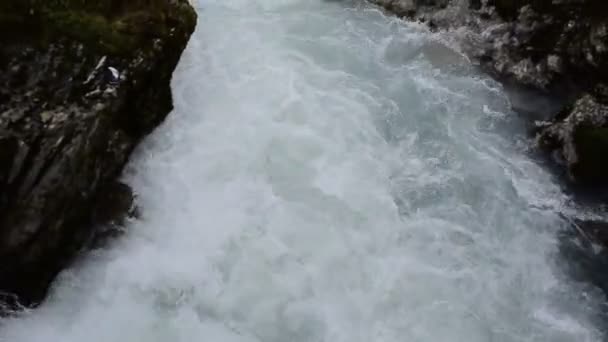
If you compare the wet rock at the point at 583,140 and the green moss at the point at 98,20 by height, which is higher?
the green moss at the point at 98,20

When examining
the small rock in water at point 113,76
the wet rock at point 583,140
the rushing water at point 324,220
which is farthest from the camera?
the wet rock at point 583,140

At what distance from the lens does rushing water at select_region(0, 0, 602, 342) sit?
28.8ft

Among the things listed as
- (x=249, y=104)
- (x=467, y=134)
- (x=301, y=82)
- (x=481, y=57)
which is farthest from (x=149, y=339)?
(x=481, y=57)

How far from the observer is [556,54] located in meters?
13.1

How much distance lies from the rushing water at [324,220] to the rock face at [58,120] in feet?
2.03

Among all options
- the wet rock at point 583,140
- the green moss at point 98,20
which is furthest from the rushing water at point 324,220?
the green moss at point 98,20

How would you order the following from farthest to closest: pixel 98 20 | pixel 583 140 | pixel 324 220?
pixel 583 140 → pixel 324 220 → pixel 98 20

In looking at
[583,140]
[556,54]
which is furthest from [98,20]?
[556,54]

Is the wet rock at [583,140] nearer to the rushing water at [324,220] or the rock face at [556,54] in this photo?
the rock face at [556,54]

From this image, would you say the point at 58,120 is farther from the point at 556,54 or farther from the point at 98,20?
the point at 556,54

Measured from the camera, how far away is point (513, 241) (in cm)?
1054

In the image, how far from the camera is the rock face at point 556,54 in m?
11.5

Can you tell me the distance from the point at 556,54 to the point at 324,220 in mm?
6446

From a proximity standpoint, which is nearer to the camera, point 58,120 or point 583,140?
point 58,120
